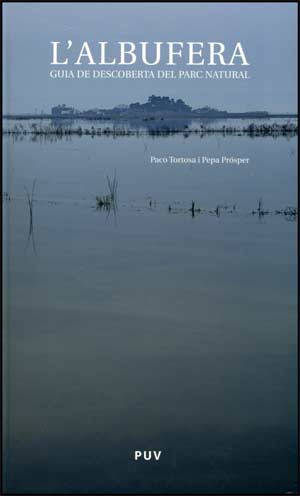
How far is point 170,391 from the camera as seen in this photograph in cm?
471

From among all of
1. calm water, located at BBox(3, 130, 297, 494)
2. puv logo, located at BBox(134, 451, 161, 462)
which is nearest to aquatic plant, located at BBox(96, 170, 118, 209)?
calm water, located at BBox(3, 130, 297, 494)

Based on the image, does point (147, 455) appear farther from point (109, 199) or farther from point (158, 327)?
point (109, 199)

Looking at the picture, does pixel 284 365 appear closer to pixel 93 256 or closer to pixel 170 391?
pixel 170 391

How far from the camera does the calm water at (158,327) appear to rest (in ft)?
13.6

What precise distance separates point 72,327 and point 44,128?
841cm

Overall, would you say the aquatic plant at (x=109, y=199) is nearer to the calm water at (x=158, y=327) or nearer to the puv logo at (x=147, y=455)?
the calm water at (x=158, y=327)

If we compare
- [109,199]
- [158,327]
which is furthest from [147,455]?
[109,199]

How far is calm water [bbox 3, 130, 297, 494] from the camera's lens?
13.6ft

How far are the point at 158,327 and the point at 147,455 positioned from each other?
125 cm

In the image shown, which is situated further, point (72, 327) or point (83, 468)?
point (72, 327)

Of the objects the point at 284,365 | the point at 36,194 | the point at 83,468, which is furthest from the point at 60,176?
the point at 83,468

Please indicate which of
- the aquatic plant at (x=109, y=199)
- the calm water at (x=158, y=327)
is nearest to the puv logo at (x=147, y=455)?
the calm water at (x=158, y=327)

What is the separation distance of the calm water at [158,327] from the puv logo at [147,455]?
26 mm

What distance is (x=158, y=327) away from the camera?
17.7 ft
